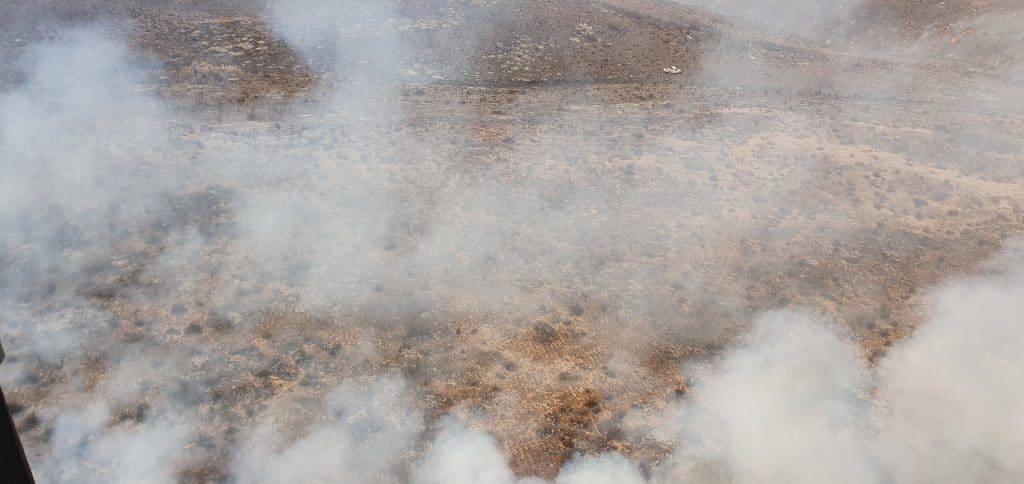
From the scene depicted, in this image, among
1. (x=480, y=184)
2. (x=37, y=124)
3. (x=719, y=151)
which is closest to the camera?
(x=480, y=184)

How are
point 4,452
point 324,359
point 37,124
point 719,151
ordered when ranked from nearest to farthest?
point 4,452
point 324,359
point 37,124
point 719,151

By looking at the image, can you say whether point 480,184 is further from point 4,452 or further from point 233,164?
point 4,452

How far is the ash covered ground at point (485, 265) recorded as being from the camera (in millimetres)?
9359

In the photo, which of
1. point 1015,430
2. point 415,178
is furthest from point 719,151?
point 1015,430

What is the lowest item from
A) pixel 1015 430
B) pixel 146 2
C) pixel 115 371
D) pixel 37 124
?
pixel 1015 430

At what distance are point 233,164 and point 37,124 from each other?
5824mm

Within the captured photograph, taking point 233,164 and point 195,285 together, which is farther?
point 233,164

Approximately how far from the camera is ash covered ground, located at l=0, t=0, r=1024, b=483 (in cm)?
936

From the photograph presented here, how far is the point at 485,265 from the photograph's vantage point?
1297cm

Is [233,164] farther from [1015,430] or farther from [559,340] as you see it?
[1015,430]

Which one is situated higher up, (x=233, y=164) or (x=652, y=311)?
(x=233, y=164)

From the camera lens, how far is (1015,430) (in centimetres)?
957

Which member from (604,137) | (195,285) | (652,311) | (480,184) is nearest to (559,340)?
(652,311)

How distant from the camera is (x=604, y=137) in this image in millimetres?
18250
